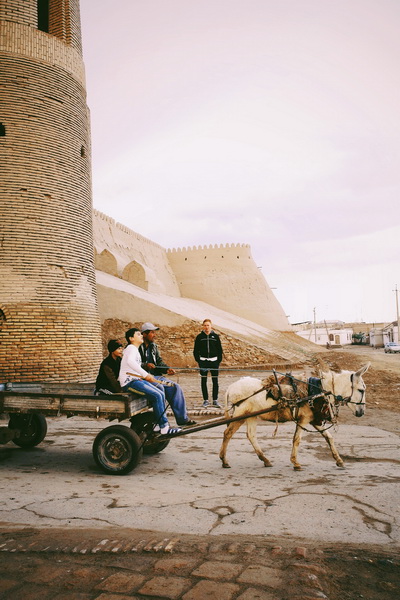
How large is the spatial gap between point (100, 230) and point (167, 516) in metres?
33.2

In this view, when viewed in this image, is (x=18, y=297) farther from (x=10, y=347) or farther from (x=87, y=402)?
(x=87, y=402)

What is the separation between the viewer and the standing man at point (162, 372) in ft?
19.7

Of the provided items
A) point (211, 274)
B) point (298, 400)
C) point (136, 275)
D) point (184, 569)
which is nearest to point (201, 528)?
point (184, 569)

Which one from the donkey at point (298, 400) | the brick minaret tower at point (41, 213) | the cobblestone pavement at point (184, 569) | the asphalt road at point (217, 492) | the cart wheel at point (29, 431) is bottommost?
the asphalt road at point (217, 492)

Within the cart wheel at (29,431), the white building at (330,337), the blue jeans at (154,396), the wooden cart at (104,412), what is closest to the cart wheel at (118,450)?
the wooden cart at (104,412)

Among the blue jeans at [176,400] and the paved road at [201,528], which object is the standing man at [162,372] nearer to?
the blue jeans at [176,400]

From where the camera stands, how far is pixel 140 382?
575 cm

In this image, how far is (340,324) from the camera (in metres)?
93.5

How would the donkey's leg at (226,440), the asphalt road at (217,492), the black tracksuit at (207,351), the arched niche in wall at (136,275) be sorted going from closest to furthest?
1. the asphalt road at (217,492)
2. the donkey's leg at (226,440)
3. the black tracksuit at (207,351)
4. the arched niche in wall at (136,275)

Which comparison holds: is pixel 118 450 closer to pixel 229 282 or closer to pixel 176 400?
pixel 176 400

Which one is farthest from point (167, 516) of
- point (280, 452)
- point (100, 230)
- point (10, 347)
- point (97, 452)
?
point (100, 230)

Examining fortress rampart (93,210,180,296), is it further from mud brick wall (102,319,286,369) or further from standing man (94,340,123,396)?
standing man (94,340,123,396)

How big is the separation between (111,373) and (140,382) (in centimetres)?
63

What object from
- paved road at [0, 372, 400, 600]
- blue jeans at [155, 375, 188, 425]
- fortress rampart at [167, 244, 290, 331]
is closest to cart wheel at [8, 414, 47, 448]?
paved road at [0, 372, 400, 600]
